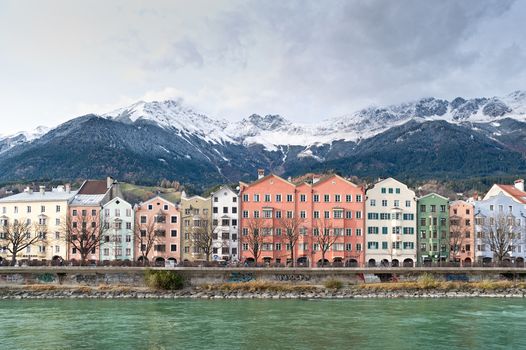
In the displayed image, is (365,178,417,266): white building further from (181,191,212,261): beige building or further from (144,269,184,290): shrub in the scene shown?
(144,269,184,290): shrub

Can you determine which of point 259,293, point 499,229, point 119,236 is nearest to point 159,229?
point 119,236

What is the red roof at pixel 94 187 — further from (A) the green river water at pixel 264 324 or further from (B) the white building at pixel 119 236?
(A) the green river water at pixel 264 324

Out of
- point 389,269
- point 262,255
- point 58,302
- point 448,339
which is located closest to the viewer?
point 448,339

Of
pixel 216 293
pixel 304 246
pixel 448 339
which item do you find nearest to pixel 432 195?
pixel 304 246

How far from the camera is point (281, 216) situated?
316 feet

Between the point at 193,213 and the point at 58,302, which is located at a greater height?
the point at 193,213

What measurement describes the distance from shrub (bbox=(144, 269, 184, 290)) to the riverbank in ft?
3.61

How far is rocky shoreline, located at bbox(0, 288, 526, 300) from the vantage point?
227 ft

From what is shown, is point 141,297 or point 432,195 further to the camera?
point 432,195

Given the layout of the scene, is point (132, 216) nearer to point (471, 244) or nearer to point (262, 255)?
point (262, 255)

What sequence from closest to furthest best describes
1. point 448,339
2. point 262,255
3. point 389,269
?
point 448,339, point 389,269, point 262,255

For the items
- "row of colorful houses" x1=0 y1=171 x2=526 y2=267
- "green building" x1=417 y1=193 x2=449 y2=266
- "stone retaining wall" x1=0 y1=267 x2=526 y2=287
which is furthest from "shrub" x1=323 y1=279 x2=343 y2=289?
"green building" x1=417 y1=193 x2=449 y2=266

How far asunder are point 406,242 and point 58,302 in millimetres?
51742

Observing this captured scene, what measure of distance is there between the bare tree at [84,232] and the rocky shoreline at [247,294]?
1874 centimetres
